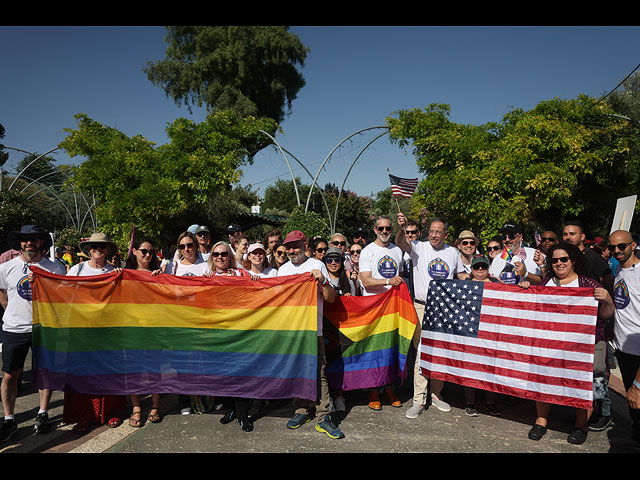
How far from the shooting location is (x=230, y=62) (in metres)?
30.4

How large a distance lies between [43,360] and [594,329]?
18.8 feet

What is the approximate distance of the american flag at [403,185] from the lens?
6773 millimetres

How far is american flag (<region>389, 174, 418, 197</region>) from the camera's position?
677 cm

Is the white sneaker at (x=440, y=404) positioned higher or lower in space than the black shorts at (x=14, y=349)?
lower

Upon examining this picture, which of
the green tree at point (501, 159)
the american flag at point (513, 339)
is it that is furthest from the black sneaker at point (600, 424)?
the green tree at point (501, 159)

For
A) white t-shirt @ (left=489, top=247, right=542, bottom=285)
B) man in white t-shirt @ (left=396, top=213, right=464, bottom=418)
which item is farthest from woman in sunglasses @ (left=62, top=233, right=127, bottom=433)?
white t-shirt @ (left=489, top=247, right=542, bottom=285)

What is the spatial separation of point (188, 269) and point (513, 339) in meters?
3.84

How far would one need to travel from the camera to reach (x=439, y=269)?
527cm

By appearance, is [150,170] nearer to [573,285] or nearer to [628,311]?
[573,285]

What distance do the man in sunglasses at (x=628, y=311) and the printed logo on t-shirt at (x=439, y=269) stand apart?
5.72 feet

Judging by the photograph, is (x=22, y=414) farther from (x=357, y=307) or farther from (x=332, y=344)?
(x=357, y=307)

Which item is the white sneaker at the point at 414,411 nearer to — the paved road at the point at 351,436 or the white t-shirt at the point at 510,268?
the paved road at the point at 351,436

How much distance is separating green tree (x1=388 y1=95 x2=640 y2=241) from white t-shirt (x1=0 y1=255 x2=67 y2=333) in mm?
11612
